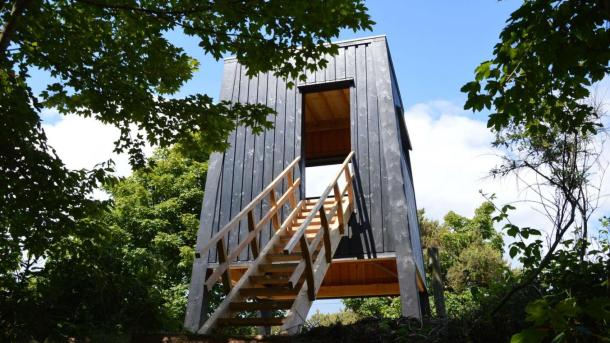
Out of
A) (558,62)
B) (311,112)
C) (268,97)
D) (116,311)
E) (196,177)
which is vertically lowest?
(116,311)

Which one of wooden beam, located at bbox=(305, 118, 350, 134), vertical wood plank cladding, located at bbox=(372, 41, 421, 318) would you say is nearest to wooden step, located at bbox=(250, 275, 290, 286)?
vertical wood plank cladding, located at bbox=(372, 41, 421, 318)

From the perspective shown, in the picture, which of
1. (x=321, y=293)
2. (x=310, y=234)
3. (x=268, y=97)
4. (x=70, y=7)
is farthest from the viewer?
(x=321, y=293)

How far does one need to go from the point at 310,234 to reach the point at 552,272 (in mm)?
4826

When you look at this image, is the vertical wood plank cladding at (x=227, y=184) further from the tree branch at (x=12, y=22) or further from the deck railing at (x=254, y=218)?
the tree branch at (x=12, y=22)

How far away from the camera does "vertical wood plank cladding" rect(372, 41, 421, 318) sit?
706 centimetres

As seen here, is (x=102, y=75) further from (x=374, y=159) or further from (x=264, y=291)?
(x=374, y=159)

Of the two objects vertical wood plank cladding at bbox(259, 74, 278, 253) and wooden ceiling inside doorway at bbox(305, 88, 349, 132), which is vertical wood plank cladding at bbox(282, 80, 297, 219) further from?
wooden ceiling inside doorway at bbox(305, 88, 349, 132)

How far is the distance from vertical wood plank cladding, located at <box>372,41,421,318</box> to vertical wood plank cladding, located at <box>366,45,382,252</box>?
99 mm

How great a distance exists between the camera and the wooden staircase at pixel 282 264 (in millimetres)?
5223

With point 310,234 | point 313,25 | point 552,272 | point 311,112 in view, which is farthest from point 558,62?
point 311,112

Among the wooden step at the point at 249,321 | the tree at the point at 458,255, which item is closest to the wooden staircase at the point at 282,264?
the wooden step at the point at 249,321

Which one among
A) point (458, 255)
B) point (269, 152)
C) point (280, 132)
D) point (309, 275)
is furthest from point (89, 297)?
point (458, 255)

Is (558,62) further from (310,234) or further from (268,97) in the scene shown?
(268,97)

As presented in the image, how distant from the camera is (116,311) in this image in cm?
422
